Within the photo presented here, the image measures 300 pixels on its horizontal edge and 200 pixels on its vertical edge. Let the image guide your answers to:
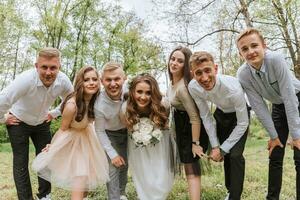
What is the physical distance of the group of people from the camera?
4.11 metres

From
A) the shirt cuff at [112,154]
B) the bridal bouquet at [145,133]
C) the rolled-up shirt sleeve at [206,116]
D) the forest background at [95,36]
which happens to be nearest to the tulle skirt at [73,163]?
the shirt cuff at [112,154]

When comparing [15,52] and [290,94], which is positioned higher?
[15,52]

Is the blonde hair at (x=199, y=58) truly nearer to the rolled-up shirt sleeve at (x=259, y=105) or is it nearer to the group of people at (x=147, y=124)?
the group of people at (x=147, y=124)

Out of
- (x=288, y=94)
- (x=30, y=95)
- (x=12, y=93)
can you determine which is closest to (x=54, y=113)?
(x=30, y=95)

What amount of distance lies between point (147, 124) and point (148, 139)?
0.19m

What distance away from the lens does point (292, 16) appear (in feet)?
53.9

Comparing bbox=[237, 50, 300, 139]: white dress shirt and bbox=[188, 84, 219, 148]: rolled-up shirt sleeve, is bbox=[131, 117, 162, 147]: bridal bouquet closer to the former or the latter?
bbox=[188, 84, 219, 148]: rolled-up shirt sleeve

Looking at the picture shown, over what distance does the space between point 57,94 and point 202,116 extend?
72.0 inches

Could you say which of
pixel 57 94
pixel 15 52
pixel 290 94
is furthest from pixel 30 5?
pixel 290 94

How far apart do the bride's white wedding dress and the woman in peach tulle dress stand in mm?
382

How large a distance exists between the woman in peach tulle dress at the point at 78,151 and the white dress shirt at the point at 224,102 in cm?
121

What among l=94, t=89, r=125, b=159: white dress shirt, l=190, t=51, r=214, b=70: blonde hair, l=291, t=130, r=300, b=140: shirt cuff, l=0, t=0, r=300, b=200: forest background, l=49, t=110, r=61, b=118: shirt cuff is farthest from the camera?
l=0, t=0, r=300, b=200: forest background

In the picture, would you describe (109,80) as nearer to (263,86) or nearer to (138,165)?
(138,165)

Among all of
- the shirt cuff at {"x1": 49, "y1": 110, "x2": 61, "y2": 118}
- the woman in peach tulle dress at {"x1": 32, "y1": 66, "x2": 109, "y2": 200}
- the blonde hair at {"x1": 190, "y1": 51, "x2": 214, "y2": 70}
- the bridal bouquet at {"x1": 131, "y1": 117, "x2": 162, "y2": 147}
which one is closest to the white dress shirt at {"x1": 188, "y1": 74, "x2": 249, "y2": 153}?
the blonde hair at {"x1": 190, "y1": 51, "x2": 214, "y2": 70}
